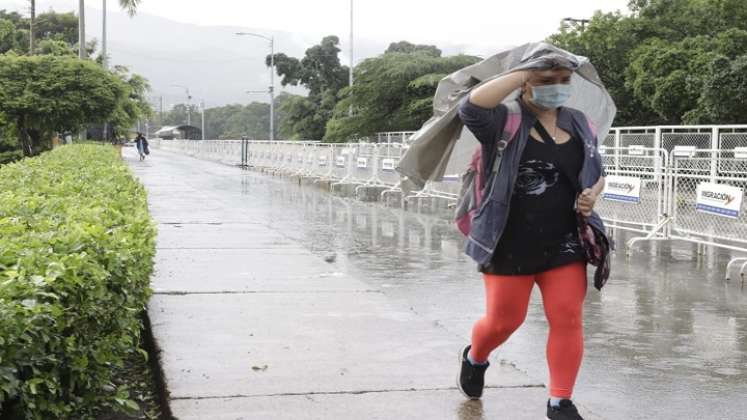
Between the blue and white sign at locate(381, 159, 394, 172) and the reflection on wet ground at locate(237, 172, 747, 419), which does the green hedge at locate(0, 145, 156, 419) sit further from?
the blue and white sign at locate(381, 159, 394, 172)

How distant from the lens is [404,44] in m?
75.9

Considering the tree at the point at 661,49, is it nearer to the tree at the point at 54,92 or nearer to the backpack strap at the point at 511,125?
the tree at the point at 54,92

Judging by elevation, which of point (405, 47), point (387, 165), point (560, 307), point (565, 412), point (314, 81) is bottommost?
point (565, 412)

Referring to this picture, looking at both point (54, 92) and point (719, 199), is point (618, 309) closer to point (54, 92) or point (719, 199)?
point (719, 199)

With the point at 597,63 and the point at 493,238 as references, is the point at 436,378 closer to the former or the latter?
the point at 493,238

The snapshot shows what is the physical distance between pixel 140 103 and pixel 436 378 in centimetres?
4895

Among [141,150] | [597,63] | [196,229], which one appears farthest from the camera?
[141,150]

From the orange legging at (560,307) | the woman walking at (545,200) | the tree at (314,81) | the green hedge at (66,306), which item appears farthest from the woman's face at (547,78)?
the tree at (314,81)

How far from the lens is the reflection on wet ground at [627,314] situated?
5.24m

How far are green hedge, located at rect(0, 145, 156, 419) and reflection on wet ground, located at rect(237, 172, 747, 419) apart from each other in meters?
1.77

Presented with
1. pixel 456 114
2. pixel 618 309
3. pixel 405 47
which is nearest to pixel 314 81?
pixel 405 47

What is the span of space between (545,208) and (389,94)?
46.4 m

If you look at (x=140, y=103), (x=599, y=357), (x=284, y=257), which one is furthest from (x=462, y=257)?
(x=140, y=103)

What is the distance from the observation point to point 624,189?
12.3 meters
